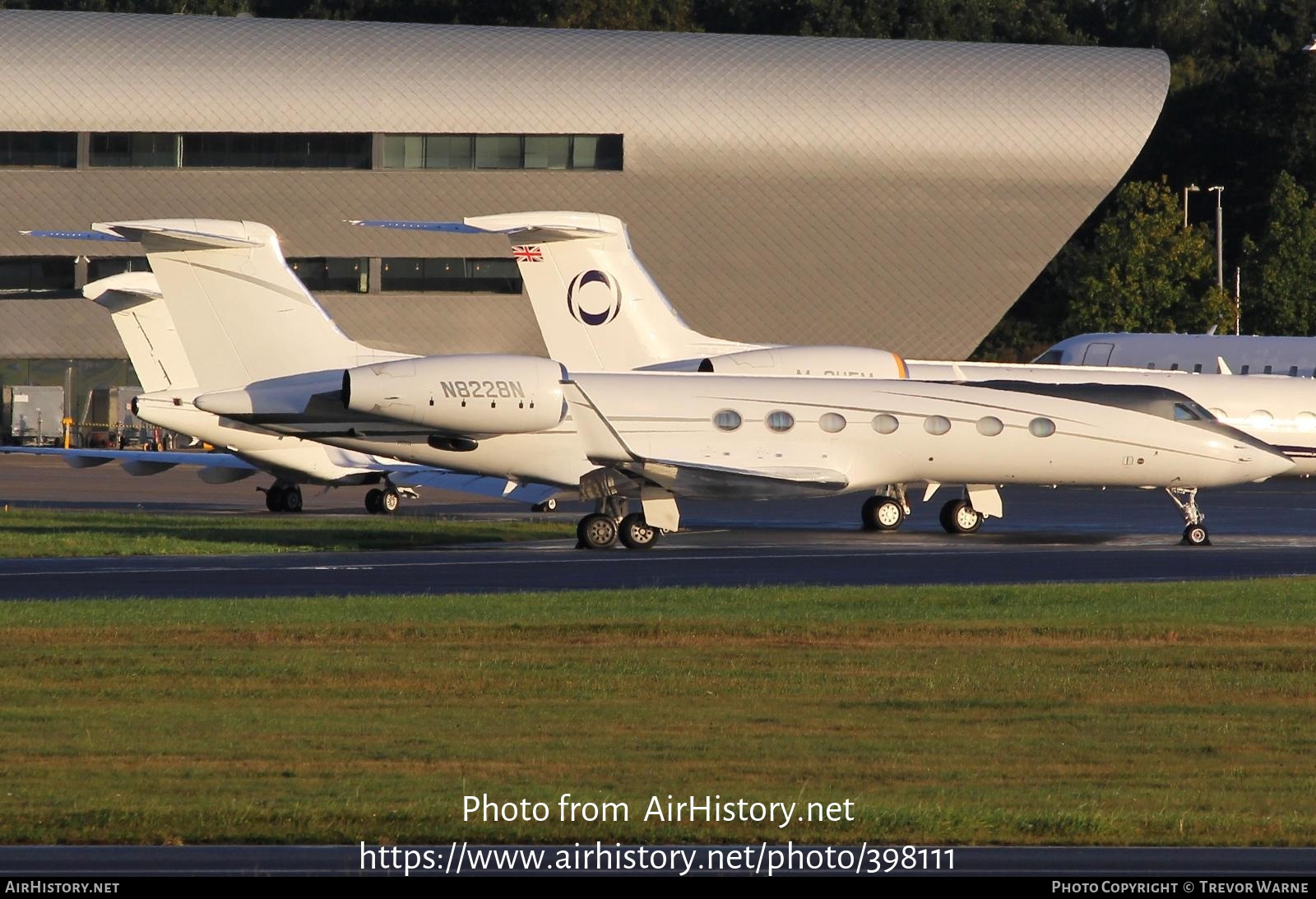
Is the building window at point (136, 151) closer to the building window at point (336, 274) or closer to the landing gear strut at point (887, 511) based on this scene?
the building window at point (336, 274)

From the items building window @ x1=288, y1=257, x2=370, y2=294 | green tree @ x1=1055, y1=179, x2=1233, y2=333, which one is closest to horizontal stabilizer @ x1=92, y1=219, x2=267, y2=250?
building window @ x1=288, y1=257, x2=370, y2=294

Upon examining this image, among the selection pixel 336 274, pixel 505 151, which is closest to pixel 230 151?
pixel 336 274

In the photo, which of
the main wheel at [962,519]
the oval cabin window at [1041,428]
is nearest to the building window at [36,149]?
the main wheel at [962,519]

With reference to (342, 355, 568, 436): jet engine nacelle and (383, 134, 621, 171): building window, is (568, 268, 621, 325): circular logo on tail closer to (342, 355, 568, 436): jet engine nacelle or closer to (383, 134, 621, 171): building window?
(342, 355, 568, 436): jet engine nacelle

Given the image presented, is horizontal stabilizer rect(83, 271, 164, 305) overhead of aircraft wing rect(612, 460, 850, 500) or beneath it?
overhead

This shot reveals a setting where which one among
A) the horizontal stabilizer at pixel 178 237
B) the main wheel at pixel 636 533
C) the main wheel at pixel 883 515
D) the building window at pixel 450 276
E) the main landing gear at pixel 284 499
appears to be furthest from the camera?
the building window at pixel 450 276

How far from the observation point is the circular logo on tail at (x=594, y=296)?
3747cm

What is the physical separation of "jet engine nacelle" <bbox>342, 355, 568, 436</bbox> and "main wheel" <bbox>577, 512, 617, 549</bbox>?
1523 mm

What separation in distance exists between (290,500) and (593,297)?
6.87 m

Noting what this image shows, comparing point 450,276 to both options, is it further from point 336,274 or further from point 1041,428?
point 1041,428

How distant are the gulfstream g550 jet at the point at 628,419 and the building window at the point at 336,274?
39.1 metres

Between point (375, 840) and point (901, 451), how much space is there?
2136 centimetres

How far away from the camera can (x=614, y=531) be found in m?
27.9

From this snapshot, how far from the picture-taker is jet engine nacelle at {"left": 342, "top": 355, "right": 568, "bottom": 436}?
86.7ft
